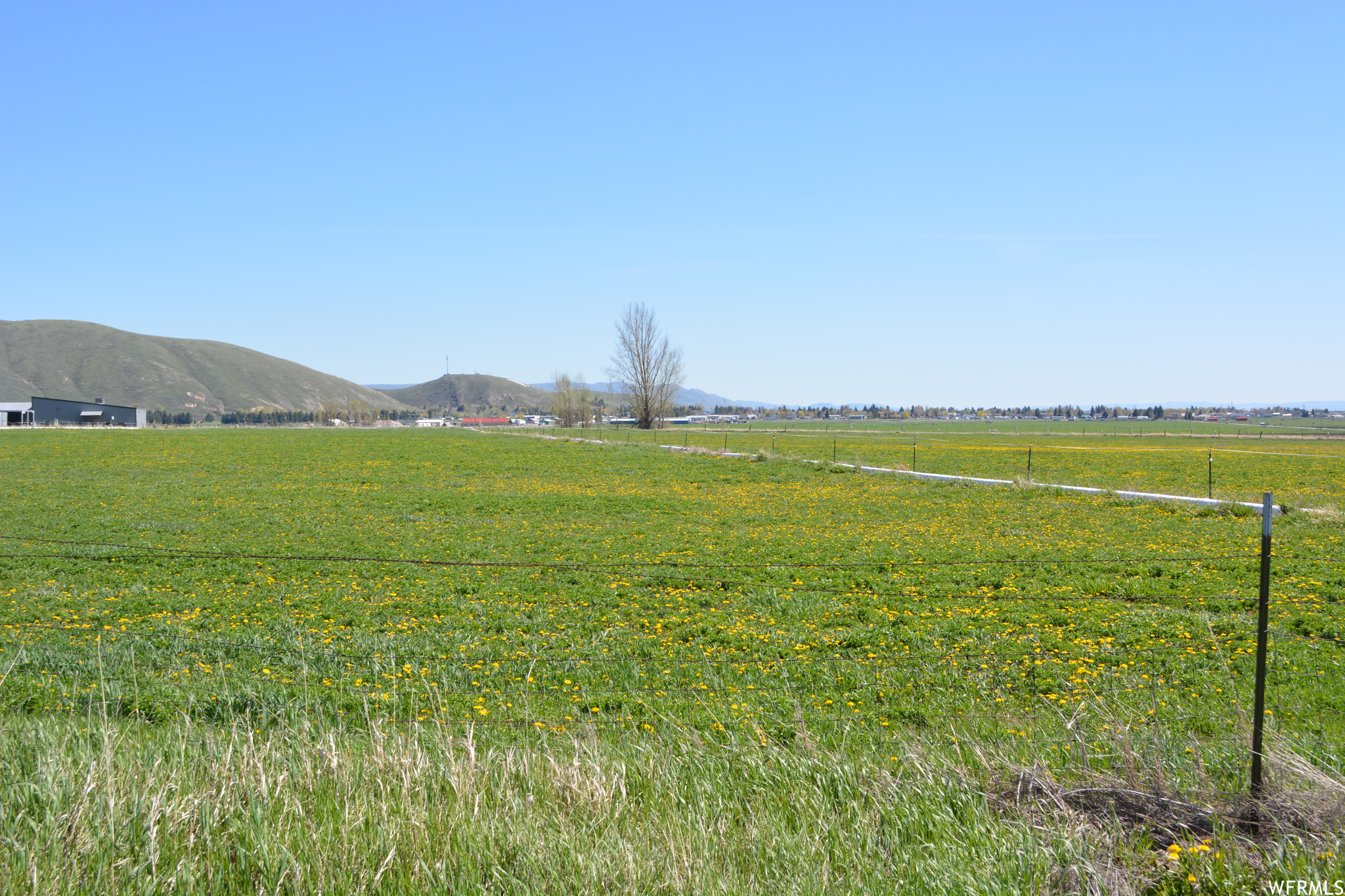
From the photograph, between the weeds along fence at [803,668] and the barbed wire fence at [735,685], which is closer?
the weeds along fence at [803,668]

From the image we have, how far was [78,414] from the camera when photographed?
135125 mm

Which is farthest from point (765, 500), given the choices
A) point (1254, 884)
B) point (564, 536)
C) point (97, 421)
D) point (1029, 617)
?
point (97, 421)

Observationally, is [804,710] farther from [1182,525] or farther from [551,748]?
[1182,525]

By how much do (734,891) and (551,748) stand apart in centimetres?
266

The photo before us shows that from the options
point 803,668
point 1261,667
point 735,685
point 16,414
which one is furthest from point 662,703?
point 16,414

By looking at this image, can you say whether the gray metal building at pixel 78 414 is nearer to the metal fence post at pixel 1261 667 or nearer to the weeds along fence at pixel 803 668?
the weeds along fence at pixel 803 668

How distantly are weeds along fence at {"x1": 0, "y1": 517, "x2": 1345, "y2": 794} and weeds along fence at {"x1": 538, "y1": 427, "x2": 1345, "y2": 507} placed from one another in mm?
17532

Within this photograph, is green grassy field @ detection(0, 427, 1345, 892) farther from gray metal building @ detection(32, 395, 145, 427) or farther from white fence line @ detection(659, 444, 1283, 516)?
gray metal building @ detection(32, 395, 145, 427)

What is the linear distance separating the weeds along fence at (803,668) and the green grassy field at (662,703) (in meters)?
0.06

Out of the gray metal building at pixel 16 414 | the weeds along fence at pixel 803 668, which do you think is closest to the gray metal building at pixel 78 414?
the gray metal building at pixel 16 414

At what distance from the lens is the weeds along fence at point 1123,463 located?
33750mm

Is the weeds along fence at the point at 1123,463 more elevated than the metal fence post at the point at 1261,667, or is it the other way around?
the metal fence post at the point at 1261,667

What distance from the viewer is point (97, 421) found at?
137 meters

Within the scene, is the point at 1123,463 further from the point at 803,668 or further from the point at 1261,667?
the point at 1261,667
